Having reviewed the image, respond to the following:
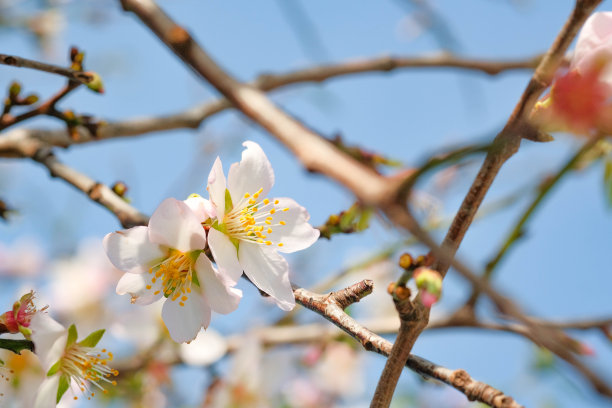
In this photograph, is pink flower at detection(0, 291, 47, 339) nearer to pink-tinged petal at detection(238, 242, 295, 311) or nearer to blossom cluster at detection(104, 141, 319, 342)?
blossom cluster at detection(104, 141, 319, 342)

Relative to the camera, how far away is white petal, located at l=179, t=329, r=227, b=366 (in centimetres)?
178

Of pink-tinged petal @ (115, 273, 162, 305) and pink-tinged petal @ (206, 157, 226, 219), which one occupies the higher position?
pink-tinged petal @ (206, 157, 226, 219)

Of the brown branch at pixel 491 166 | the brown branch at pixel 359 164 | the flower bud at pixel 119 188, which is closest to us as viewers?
the brown branch at pixel 359 164

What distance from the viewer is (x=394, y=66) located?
5.49ft

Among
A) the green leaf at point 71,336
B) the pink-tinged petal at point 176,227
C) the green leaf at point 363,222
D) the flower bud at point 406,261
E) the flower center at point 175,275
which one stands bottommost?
the green leaf at point 71,336

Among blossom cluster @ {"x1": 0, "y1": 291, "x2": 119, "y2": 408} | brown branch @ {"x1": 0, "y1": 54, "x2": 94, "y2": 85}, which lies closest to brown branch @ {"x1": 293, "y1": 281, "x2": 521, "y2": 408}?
blossom cluster @ {"x1": 0, "y1": 291, "x2": 119, "y2": 408}

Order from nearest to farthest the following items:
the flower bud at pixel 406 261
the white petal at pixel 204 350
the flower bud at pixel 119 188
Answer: the flower bud at pixel 406 261 → the flower bud at pixel 119 188 → the white petal at pixel 204 350

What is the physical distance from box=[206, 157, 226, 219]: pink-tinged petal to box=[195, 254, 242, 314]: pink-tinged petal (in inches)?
3.1

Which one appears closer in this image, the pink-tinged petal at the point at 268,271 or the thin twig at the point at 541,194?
the thin twig at the point at 541,194

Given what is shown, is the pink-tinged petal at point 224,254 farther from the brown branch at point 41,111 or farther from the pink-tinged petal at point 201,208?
the brown branch at point 41,111

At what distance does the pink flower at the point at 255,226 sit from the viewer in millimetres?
821

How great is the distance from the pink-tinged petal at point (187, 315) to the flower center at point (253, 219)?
114 millimetres

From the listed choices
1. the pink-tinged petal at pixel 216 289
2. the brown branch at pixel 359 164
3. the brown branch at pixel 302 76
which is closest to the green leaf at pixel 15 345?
the pink-tinged petal at pixel 216 289

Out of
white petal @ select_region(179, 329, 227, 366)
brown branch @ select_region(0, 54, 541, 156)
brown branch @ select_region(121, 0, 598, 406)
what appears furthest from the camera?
white petal @ select_region(179, 329, 227, 366)
